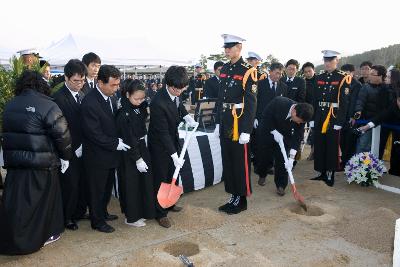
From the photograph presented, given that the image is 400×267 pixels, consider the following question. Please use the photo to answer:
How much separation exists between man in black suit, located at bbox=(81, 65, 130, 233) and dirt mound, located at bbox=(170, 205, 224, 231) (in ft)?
2.60

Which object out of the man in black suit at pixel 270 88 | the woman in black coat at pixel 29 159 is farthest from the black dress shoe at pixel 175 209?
the man in black suit at pixel 270 88

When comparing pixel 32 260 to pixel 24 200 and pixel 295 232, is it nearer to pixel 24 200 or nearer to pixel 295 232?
pixel 24 200

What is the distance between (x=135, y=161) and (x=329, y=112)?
336 centimetres

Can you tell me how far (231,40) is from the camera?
14.9 ft

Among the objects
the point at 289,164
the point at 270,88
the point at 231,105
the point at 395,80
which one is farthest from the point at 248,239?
the point at 395,80

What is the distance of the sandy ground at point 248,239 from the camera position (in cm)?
350

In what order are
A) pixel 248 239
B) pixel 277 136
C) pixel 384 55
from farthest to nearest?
pixel 384 55 → pixel 277 136 → pixel 248 239

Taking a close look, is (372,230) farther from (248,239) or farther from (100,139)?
(100,139)

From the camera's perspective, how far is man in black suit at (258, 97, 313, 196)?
5250mm

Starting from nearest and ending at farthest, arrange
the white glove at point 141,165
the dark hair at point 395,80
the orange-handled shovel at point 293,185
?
the white glove at point 141,165, the orange-handled shovel at point 293,185, the dark hair at point 395,80

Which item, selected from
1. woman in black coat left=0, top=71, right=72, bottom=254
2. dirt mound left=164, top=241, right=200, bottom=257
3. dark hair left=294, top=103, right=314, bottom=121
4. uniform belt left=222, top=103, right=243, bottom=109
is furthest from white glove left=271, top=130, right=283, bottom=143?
woman in black coat left=0, top=71, right=72, bottom=254

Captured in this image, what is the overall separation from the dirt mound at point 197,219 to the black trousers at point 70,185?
1.14 meters

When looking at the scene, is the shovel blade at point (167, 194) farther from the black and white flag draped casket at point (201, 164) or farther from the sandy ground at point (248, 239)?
the black and white flag draped casket at point (201, 164)

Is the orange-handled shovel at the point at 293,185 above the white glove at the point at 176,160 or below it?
below
